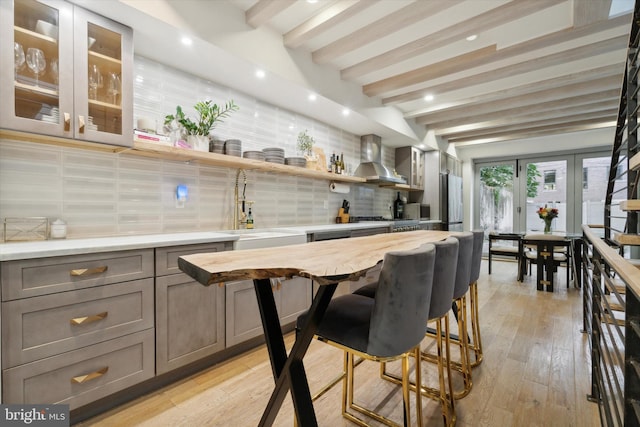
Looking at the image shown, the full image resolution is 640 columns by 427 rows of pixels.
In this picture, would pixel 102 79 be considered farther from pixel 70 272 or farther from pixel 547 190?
pixel 547 190

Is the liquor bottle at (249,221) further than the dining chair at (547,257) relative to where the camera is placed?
No

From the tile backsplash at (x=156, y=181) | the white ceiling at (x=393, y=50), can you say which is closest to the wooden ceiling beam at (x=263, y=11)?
the white ceiling at (x=393, y=50)

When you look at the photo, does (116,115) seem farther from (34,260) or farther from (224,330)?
(224,330)

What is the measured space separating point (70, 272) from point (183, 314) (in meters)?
0.67

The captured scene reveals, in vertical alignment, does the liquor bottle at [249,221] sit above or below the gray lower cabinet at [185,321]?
above

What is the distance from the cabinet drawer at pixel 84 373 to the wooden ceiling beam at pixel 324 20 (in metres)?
2.57

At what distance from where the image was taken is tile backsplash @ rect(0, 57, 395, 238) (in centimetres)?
186

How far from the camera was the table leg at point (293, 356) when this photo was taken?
115 cm

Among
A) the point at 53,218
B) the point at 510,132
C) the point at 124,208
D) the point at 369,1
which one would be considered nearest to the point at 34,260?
the point at 53,218

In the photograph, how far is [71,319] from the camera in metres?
1.52

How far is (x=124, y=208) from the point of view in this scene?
7.31 ft

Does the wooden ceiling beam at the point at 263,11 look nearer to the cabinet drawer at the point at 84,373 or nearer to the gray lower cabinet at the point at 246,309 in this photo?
the gray lower cabinet at the point at 246,309

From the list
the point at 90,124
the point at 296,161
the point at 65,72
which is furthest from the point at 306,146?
the point at 65,72

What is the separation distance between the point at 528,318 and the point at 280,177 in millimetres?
3069
